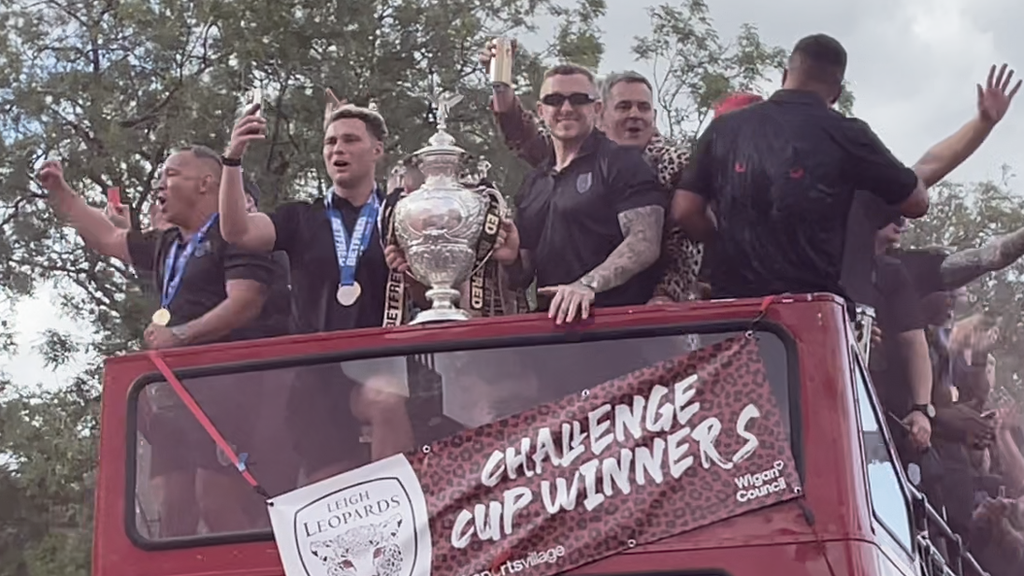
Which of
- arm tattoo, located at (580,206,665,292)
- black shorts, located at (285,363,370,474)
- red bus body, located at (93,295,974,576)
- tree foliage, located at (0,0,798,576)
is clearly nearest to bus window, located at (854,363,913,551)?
red bus body, located at (93,295,974,576)

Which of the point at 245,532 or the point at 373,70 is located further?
the point at 373,70

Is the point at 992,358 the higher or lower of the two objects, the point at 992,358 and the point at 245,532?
the higher

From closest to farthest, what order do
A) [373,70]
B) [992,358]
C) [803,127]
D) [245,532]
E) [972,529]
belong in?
[245,532], [803,127], [972,529], [992,358], [373,70]

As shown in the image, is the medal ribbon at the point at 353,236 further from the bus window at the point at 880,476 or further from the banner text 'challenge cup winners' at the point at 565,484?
the bus window at the point at 880,476

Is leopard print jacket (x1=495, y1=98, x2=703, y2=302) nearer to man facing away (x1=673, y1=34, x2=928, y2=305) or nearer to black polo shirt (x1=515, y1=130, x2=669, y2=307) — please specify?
black polo shirt (x1=515, y1=130, x2=669, y2=307)

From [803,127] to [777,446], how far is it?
50.7 inches

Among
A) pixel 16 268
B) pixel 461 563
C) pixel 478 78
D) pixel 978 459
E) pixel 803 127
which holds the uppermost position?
pixel 478 78

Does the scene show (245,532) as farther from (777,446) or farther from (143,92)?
(143,92)

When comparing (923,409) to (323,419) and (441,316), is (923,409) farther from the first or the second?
(323,419)

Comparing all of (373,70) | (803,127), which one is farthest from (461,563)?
(373,70)

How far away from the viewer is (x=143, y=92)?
55.2 feet

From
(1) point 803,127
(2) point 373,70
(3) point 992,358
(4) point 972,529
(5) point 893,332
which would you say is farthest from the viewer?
(2) point 373,70

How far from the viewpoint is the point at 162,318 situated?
5695mm

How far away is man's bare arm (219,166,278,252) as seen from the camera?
5.58m
